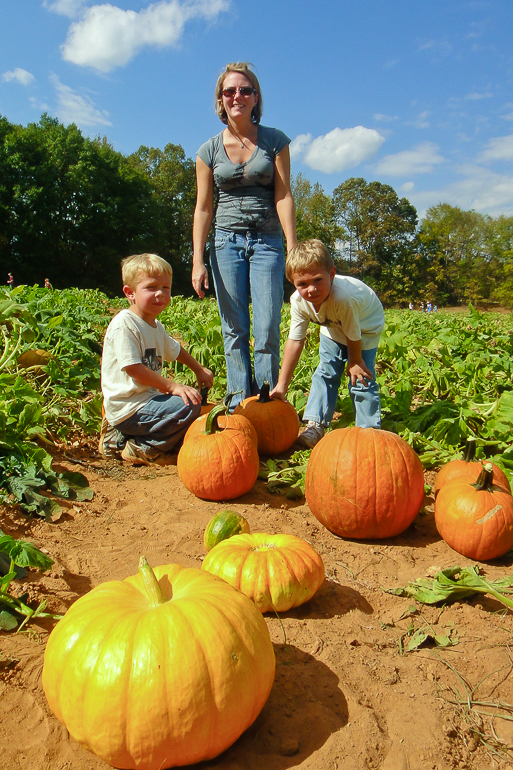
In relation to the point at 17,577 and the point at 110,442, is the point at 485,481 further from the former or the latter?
the point at 110,442

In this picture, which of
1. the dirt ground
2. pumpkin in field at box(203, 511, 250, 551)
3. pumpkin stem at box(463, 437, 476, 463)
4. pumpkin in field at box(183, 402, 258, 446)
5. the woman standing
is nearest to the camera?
the dirt ground

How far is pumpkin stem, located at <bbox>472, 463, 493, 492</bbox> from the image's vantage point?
269 centimetres

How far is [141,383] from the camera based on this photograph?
3.97 meters

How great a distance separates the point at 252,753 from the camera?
1.50 meters

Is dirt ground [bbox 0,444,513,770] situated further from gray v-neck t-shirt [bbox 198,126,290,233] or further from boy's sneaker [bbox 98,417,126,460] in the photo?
gray v-neck t-shirt [bbox 198,126,290,233]

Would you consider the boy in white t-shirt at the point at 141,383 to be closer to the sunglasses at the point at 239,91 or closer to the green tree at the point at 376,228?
the sunglasses at the point at 239,91

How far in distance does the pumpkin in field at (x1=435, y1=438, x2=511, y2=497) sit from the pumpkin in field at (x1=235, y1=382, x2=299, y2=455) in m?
1.27

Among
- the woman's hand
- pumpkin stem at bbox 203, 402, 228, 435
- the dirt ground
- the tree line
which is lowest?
the dirt ground

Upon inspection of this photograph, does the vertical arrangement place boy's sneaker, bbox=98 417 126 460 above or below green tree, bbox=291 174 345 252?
below

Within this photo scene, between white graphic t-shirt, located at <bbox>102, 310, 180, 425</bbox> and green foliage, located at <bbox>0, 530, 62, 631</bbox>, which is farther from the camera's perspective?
white graphic t-shirt, located at <bbox>102, 310, 180, 425</bbox>

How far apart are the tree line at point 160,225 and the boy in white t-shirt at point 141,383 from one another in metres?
38.3

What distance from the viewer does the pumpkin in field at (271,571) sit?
2.13 meters

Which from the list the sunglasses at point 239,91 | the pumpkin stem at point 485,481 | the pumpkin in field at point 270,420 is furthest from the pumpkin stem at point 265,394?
the sunglasses at point 239,91

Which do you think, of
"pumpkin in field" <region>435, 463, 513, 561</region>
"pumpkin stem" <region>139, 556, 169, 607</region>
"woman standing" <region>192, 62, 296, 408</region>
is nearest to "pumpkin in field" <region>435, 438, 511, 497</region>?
"pumpkin in field" <region>435, 463, 513, 561</region>
